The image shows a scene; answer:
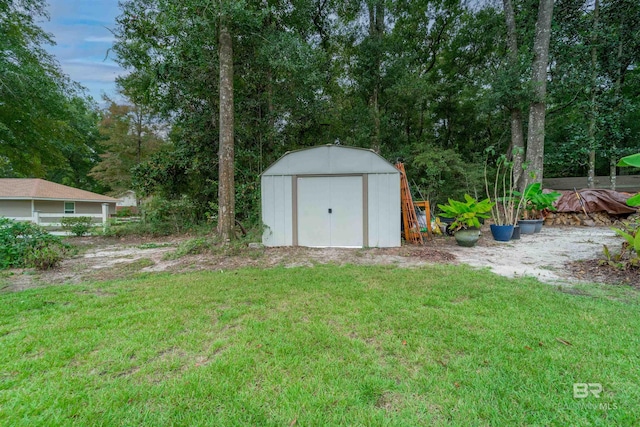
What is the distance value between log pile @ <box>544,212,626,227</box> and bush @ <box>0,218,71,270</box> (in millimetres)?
14567

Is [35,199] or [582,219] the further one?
[35,199]

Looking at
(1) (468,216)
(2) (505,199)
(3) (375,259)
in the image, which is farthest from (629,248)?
(3) (375,259)

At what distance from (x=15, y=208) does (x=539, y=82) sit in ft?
83.6

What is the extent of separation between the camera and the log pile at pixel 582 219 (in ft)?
30.0

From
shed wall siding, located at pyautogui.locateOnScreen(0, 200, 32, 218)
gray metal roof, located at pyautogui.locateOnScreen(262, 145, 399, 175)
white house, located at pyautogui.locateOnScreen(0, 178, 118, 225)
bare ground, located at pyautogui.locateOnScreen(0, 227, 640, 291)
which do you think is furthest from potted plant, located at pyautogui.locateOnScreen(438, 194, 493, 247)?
shed wall siding, located at pyautogui.locateOnScreen(0, 200, 32, 218)

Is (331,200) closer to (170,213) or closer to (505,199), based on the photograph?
(505,199)

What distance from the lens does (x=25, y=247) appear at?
461cm

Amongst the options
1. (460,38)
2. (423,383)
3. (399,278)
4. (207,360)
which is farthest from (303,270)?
(460,38)

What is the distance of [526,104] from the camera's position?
9422mm

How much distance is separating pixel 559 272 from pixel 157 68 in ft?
32.6

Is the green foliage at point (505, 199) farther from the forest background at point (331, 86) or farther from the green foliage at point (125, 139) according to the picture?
the green foliage at point (125, 139)

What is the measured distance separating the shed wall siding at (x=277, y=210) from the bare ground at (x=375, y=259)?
1.30 ft

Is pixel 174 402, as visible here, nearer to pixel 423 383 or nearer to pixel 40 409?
pixel 40 409

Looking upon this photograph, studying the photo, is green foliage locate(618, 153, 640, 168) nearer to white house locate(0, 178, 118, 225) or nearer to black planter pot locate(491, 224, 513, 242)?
black planter pot locate(491, 224, 513, 242)
